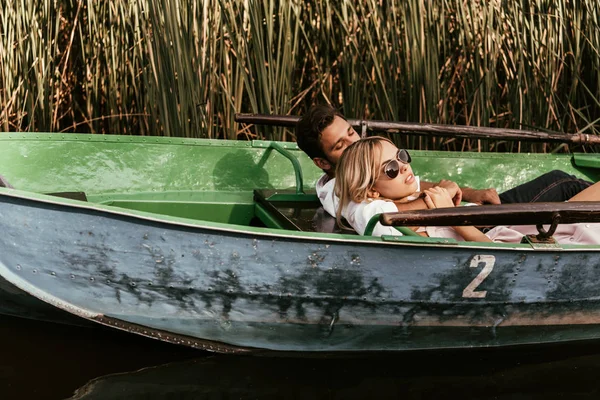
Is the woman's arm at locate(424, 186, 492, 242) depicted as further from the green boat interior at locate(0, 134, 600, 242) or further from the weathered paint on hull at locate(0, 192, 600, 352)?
the green boat interior at locate(0, 134, 600, 242)

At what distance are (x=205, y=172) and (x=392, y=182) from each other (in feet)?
4.99

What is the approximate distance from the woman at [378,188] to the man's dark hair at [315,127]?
54 centimetres

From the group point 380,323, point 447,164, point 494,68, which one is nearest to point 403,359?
point 380,323

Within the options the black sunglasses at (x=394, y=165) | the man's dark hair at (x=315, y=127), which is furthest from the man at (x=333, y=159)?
the black sunglasses at (x=394, y=165)

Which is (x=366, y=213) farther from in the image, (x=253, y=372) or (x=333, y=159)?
(x=253, y=372)

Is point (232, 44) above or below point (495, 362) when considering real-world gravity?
above

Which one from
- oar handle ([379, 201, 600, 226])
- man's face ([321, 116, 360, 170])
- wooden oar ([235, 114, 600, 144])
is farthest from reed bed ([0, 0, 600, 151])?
oar handle ([379, 201, 600, 226])

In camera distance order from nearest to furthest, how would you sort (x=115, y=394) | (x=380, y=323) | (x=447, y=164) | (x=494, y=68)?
1. (x=115, y=394)
2. (x=380, y=323)
3. (x=447, y=164)
4. (x=494, y=68)

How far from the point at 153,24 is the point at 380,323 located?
2199mm

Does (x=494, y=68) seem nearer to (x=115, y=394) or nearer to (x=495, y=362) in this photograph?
(x=495, y=362)

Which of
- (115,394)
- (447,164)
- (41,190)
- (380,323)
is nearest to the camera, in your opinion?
(115,394)

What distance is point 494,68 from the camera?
5.57m

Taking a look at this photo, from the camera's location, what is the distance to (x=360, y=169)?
3629mm

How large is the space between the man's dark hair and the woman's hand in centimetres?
74
